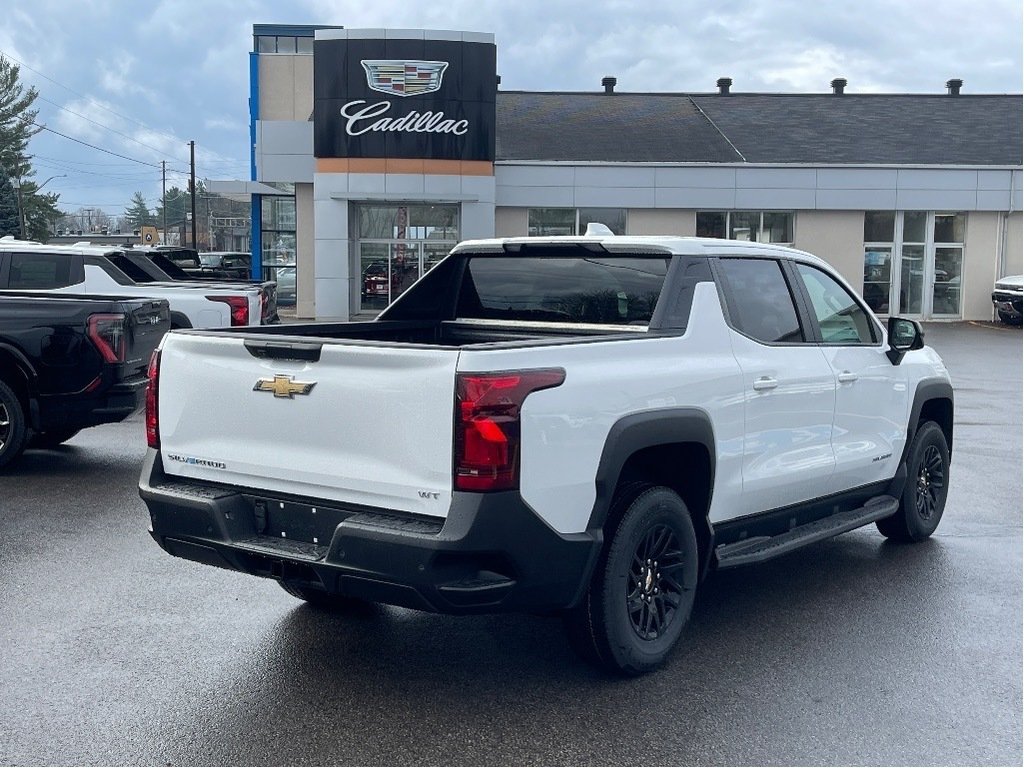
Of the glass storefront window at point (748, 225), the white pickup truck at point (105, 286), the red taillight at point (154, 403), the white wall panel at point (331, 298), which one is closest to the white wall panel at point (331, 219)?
the white wall panel at point (331, 298)

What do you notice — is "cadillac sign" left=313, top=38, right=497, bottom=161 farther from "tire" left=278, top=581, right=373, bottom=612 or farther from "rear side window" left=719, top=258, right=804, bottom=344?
"tire" left=278, top=581, right=373, bottom=612

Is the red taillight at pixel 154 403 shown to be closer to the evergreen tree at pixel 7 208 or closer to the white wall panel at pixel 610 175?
the white wall panel at pixel 610 175

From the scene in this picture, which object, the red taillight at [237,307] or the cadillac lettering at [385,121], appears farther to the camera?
the cadillac lettering at [385,121]

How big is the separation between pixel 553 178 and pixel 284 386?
2667cm

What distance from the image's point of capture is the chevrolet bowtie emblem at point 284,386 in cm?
461

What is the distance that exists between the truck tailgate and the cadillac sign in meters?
24.3

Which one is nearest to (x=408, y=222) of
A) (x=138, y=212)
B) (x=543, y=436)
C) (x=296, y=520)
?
(x=296, y=520)

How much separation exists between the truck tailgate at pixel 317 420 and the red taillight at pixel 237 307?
831 cm

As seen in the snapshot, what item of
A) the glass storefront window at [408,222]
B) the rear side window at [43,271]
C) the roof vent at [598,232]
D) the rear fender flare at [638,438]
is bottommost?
the rear fender flare at [638,438]

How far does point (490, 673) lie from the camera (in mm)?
4969

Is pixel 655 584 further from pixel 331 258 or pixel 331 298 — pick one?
pixel 331 298

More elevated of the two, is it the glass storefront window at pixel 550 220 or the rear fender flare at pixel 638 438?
the glass storefront window at pixel 550 220

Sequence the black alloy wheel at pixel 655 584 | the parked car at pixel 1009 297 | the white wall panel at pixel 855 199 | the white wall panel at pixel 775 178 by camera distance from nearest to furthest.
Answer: the black alloy wheel at pixel 655 584 < the parked car at pixel 1009 297 < the white wall panel at pixel 775 178 < the white wall panel at pixel 855 199

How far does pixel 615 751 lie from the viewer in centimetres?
417
